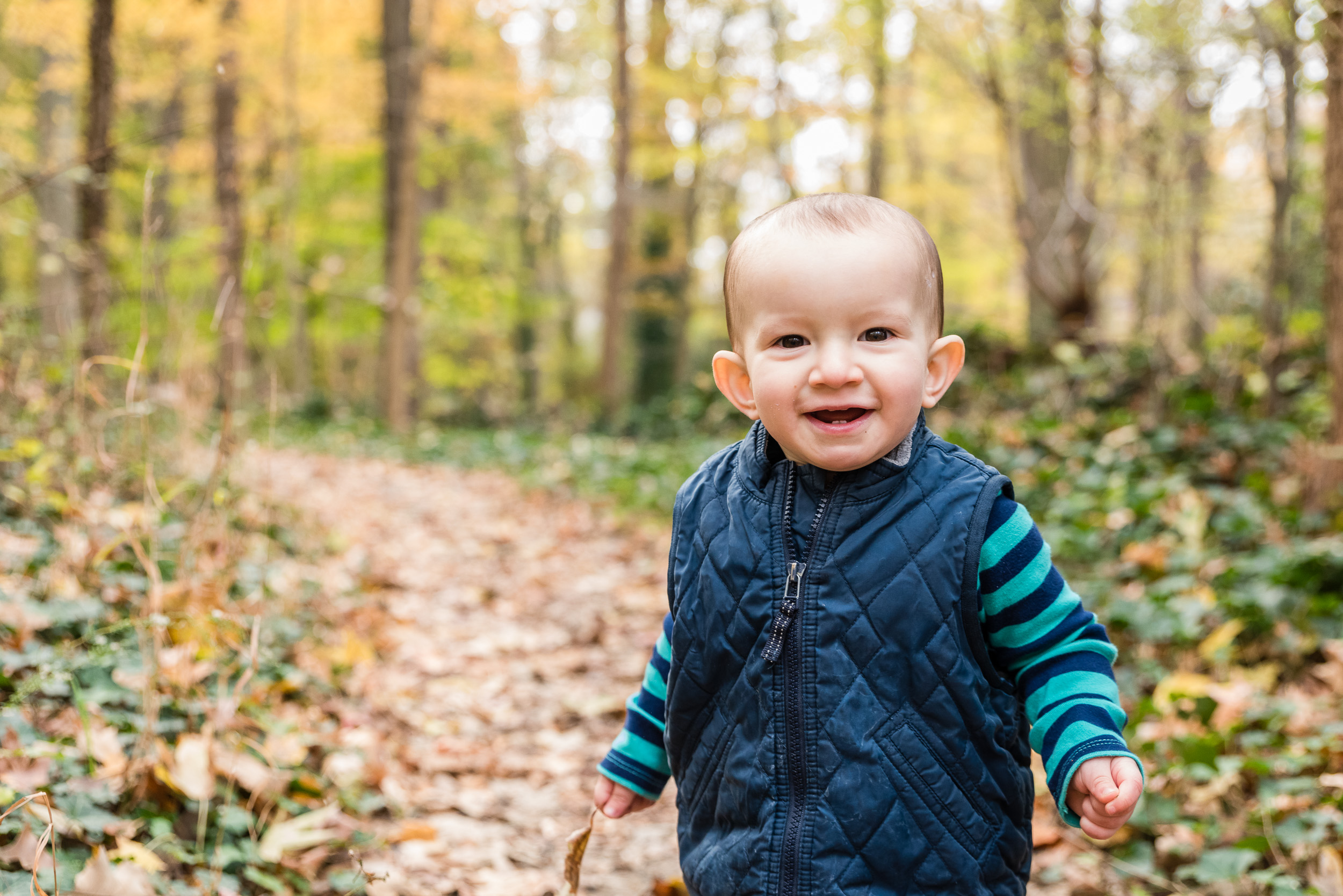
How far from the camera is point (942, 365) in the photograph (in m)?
1.57

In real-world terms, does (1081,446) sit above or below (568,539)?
above

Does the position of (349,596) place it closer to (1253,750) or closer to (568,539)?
(568,539)

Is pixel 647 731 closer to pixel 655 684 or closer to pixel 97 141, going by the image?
pixel 655 684

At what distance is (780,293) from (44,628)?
8.70 feet

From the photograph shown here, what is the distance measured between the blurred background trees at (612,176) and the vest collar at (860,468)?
1.76 meters

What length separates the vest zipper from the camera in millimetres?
1469

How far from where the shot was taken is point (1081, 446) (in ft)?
21.1

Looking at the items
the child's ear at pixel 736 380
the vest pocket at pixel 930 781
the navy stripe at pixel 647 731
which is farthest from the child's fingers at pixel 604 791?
the child's ear at pixel 736 380

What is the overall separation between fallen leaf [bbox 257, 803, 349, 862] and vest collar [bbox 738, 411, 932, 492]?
1.60 meters

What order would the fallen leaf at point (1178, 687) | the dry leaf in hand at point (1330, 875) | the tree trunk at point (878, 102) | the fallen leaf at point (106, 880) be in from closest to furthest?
the fallen leaf at point (106, 880) → the dry leaf in hand at point (1330, 875) → the fallen leaf at point (1178, 687) → the tree trunk at point (878, 102)

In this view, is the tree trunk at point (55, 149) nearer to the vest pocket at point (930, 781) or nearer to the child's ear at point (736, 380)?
the child's ear at point (736, 380)

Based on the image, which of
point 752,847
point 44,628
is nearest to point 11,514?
point 44,628

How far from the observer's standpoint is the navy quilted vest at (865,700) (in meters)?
1.45

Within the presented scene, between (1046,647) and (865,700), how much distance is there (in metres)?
0.29
